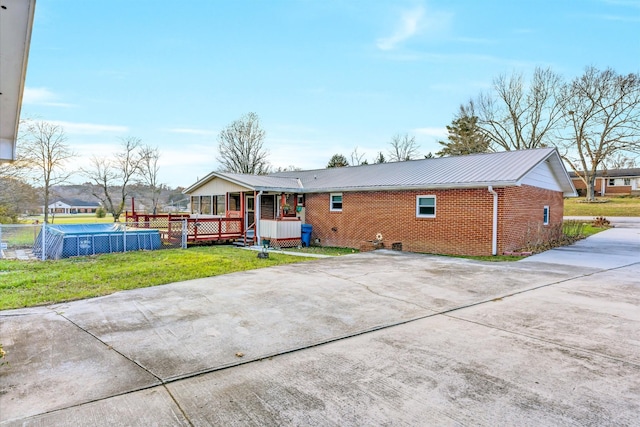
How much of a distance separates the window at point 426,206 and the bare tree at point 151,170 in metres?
36.9

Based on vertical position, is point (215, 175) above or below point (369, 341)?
above

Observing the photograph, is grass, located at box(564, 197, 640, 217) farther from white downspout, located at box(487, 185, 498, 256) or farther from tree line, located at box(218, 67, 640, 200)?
white downspout, located at box(487, 185, 498, 256)

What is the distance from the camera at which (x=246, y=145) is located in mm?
40719

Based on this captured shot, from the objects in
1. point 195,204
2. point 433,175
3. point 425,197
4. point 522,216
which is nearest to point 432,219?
point 425,197

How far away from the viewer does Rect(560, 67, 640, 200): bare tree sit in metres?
31.0

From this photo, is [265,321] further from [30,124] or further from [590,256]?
[30,124]

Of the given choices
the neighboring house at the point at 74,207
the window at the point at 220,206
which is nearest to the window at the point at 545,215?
the window at the point at 220,206

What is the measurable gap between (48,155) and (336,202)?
29.9 m

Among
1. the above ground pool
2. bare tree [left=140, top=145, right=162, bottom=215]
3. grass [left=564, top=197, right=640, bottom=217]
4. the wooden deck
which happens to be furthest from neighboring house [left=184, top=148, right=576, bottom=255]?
bare tree [left=140, top=145, right=162, bottom=215]

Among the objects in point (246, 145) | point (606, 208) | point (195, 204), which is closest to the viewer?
point (195, 204)

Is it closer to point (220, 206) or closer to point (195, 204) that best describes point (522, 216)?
point (220, 206)

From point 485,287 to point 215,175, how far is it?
14.6 meters

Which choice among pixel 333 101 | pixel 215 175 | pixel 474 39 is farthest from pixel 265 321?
pixel 333 101

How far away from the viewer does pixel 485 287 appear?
735cm
